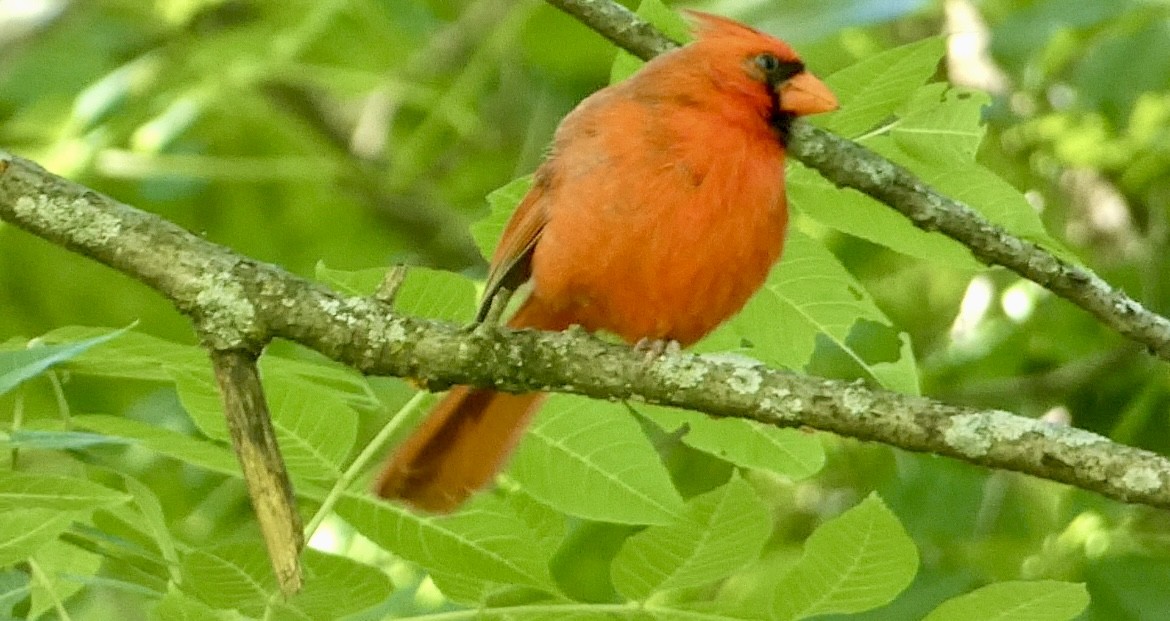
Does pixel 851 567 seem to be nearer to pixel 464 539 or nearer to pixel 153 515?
pixel 464 539

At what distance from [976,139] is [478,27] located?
3258mm

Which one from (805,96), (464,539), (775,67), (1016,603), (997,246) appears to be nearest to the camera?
(1016,603)

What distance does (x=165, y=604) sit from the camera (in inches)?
69.7

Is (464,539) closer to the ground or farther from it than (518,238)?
closer to the ground

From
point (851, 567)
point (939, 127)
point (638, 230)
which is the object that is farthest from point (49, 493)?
point (939, 127)

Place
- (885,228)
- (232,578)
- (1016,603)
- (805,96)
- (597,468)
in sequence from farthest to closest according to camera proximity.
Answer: (805,96) < (885,228) < (597,468) < (1016,603) < (232,578)

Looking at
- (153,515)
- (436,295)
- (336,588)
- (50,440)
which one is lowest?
(336,588)

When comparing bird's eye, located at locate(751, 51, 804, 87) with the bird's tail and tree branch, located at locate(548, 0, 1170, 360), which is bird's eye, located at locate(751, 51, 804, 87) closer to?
tree branch, located at locate(548, 0, 1170, 360)

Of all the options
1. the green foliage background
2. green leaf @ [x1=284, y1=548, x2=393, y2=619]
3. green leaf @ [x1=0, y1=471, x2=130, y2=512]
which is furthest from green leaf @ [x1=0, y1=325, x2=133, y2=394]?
green leaf @ [x1=284, y1=548, x2=393, y2=619]

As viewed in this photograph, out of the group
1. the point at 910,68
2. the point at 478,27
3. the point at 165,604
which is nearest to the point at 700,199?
the point at 910,68

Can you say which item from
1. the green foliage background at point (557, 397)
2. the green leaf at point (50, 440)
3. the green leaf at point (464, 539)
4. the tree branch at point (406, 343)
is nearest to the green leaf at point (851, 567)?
the green foliage background at point (557, 397)

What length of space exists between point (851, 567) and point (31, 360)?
970 millimetres

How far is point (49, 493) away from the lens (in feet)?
6.03

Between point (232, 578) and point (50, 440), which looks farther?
point (232, 578)
